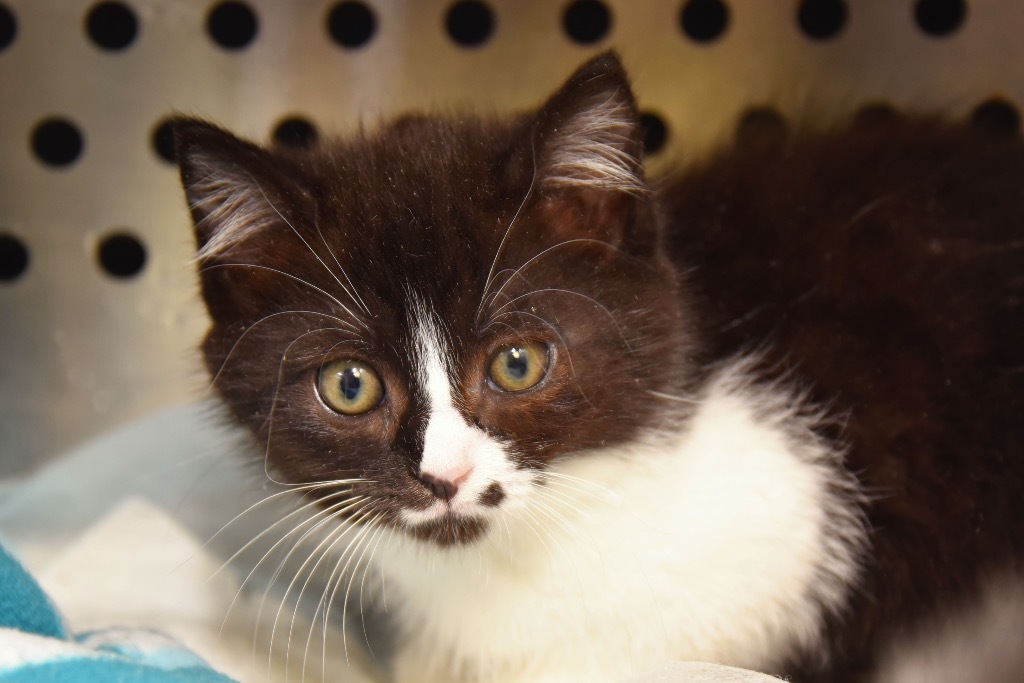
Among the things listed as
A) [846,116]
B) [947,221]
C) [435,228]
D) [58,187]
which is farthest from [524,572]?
[58,187]

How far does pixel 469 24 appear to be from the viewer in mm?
1739

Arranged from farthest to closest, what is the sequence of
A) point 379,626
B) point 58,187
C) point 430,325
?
point 58,187
point 379,626
point 430,325

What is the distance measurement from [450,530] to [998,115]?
124 centimetres

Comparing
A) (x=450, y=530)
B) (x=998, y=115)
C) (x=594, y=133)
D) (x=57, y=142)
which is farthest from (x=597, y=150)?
(x=57, y=142)

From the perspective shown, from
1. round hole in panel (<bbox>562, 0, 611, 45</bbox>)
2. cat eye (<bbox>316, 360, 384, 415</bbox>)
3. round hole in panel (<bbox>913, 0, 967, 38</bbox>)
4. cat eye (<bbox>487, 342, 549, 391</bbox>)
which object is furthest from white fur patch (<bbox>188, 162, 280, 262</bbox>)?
round hole in panel (<bbox>913, 0, 967, 38</bbox>)

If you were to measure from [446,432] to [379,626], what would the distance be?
2.01ft

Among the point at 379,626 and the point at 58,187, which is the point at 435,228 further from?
the point at 58,187

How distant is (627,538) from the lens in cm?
122

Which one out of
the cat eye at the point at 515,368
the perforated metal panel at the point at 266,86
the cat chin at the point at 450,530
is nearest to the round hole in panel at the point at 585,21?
the perforated metal panel at the point at 266,86

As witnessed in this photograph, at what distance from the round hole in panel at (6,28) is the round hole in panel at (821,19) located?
1.32 m

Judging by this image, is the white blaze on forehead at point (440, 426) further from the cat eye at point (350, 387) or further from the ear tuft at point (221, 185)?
the ear tuft at point (221, 185)

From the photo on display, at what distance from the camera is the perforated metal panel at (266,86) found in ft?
5.41

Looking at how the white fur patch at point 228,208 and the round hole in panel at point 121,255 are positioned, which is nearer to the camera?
the white fur patch at point 228,208

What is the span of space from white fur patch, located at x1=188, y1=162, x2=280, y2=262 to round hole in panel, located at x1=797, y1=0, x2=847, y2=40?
1.07 metres
